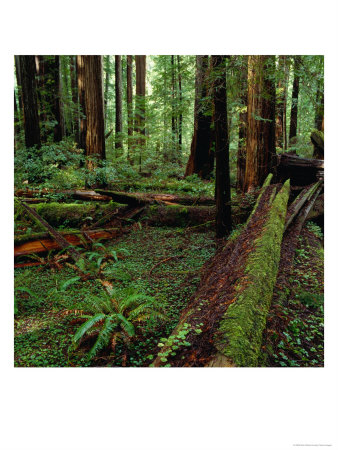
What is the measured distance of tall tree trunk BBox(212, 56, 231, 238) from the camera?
4.39 m

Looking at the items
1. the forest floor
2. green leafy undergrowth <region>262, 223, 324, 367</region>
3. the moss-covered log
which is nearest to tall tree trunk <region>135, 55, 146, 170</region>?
the moss-covered log

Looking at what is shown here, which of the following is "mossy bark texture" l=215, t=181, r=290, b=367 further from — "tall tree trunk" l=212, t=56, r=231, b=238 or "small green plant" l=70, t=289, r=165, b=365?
"tall tree trunk" l=212, t=56, r=231, b=238

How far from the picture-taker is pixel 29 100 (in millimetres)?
7895

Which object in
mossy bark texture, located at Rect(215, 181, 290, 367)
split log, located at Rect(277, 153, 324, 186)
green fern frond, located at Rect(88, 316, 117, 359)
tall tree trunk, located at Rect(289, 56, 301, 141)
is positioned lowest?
green fern frond, located at Rect(88, 316, 117, 359)

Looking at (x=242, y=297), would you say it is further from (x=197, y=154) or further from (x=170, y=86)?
(x=170, y=86)

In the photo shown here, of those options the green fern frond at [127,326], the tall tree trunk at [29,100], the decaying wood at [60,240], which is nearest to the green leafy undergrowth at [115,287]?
the green fern frond at [127,326]

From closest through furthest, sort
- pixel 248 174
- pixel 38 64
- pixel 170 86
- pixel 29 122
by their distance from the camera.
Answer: pixel 248 174 → pixel 29 122 → pixel 170 86 → pixel 38 64

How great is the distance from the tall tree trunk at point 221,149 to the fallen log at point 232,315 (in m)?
1.51

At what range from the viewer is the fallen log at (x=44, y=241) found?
465 cm

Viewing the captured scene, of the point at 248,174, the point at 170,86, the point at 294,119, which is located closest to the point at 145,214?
the point at 248,174

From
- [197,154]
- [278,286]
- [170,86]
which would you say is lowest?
[278,286]

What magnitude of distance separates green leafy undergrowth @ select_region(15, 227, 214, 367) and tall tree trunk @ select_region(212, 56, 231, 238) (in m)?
0.50

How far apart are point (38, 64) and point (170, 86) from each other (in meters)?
Answer: 6.14
